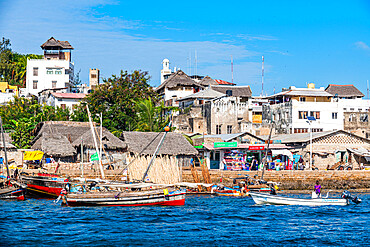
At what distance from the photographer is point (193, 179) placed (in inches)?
1700

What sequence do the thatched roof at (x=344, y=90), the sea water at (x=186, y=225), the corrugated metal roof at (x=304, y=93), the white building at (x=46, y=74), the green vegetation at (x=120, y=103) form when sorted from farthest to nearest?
1. the white building at (x=46, y=74)
2. the thatched roof at (x=344, y=90)
3. the corrugated metal roof at (x=304, y=93)
4. the green vegetation at (x=120, y=103)
5. the sea water at (x=186, y=225)

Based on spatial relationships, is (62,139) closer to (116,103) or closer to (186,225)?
(116,103)

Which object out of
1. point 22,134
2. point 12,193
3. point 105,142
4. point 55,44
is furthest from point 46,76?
point 12,193

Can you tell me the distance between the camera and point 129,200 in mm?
31531

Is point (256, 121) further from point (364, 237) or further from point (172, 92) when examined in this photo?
point (364, 237)

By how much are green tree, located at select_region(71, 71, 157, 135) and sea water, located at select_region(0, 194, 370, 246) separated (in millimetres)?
26197

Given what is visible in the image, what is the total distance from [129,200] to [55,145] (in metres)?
17.2

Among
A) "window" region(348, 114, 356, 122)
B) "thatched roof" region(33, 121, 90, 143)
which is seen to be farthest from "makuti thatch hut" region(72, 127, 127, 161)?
"window" region(348, 114, 356, 122)

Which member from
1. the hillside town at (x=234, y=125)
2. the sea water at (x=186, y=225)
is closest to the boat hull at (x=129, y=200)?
the sea water at (x=186, y=225)

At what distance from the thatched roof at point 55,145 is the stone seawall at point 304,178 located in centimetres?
1055

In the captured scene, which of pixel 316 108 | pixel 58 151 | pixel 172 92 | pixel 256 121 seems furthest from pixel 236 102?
pixel 58 151

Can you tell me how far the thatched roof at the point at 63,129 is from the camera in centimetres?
5134

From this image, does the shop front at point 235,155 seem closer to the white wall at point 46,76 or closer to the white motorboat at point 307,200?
the white motorboat at point 307,200

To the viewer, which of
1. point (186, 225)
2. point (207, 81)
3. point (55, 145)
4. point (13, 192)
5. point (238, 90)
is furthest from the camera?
point (207, 81)
